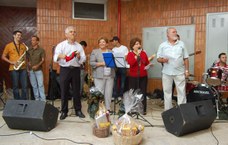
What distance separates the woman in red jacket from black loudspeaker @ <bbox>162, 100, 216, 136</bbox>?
944 mm

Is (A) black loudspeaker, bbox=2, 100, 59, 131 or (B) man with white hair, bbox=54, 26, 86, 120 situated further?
(B) man with white hair, bbox=54, 26, 86, 120

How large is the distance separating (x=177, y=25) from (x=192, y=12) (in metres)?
0.45

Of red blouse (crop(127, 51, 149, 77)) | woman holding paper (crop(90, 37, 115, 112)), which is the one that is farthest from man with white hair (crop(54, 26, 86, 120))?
red blouse (crop(127, 51, 149, 77))

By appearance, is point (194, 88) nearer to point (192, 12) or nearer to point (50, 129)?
point (192, 12)

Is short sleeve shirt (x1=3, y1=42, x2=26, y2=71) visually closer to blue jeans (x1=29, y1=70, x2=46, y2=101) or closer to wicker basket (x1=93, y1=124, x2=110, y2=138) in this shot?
blue jeans (x1=29, y1=70, x2=46, y2=101)

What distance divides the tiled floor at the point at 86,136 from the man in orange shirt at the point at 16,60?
48.1 inches

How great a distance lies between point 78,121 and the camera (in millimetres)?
3977

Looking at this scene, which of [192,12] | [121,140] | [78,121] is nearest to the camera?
[121,140]

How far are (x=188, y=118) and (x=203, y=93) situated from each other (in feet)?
4.29

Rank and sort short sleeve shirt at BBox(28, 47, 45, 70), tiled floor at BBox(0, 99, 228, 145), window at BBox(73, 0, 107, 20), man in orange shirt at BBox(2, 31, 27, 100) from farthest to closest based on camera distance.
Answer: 1. window at BBox(73, 0, 107, 20)
2. short sleeve shirt at BBox(28, 47, 45, 70)
3. man in orange shirt at BBox(2, 31, 27, 100)
4. tiled floor at BBox(0, 99, 228, 145)

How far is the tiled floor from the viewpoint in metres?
3.10

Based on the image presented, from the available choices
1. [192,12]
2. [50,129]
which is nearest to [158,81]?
[192,12]

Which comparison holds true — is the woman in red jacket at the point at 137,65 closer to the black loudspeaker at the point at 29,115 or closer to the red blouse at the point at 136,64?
the red blouse at the point at 136,64

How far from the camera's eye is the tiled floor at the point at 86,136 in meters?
3.10
